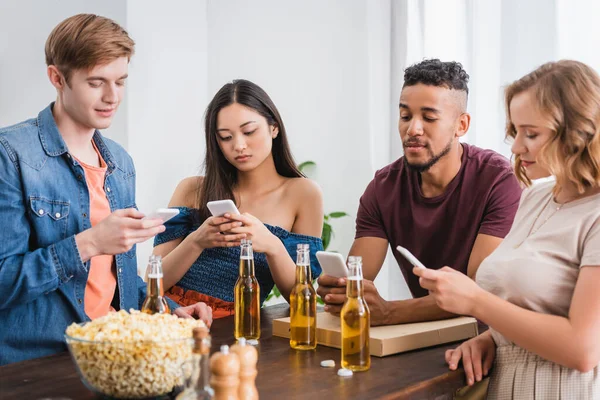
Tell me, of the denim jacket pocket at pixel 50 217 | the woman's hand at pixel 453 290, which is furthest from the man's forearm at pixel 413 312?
the denim jacket pocket at pixel 50 217

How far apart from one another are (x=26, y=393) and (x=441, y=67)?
1.74 m

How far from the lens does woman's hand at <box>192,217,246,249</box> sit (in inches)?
90.4

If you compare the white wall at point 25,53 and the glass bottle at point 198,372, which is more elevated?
the white wall at point 25,53

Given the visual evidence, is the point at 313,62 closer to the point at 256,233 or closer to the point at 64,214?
the point at 256,233

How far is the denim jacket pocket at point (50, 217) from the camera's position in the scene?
1.94 m

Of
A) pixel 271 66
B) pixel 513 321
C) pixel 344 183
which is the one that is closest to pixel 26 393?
pixel 513 321

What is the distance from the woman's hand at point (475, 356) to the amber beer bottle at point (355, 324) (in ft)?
0.75

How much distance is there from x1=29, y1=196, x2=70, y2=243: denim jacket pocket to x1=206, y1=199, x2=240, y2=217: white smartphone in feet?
1.40

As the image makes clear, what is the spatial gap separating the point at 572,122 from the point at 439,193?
3.03 feet

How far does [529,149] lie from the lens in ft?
5.63

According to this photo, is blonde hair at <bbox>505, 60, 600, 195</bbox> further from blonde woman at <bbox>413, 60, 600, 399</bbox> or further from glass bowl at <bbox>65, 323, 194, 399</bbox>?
glass bowl at <bbox>65, 323, 194, 399</bbox>

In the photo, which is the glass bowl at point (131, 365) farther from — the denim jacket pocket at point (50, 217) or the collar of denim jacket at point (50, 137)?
the collar of denim jacket at point (50, 137)

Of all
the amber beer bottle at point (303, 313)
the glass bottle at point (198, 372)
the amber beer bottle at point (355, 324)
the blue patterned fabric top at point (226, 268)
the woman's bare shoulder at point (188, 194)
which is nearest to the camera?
the glass bottle at point (198, 372)

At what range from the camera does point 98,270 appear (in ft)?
6.91
